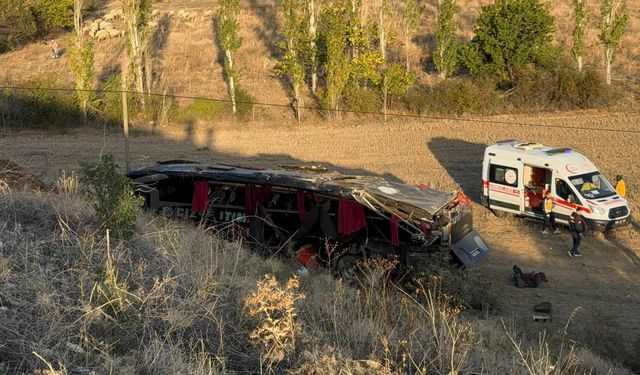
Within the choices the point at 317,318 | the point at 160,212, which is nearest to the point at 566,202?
the point at 160,212

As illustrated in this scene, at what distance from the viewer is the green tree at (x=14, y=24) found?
5291cm

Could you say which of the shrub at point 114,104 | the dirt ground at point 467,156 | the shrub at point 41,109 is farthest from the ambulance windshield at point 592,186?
the shrub at point 41,109

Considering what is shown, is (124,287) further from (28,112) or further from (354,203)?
(28,112)

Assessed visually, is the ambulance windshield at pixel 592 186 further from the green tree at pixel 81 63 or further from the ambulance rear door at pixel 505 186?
the green tree at pixel 81 63

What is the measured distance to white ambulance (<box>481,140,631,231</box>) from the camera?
19.1 meters

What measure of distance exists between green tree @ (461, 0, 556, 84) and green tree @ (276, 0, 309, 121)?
9.14 m

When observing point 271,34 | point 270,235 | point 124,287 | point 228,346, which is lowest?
point 270,235

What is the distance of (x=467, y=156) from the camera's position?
28.2 metres

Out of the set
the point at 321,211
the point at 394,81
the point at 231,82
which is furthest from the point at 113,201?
the point at 231,82

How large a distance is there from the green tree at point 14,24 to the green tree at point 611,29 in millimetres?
39332

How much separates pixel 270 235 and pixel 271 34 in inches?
1608

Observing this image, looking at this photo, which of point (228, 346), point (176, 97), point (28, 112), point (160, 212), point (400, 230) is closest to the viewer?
point (228, 346)

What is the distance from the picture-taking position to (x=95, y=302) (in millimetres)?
6742

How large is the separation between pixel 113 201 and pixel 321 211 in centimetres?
614
